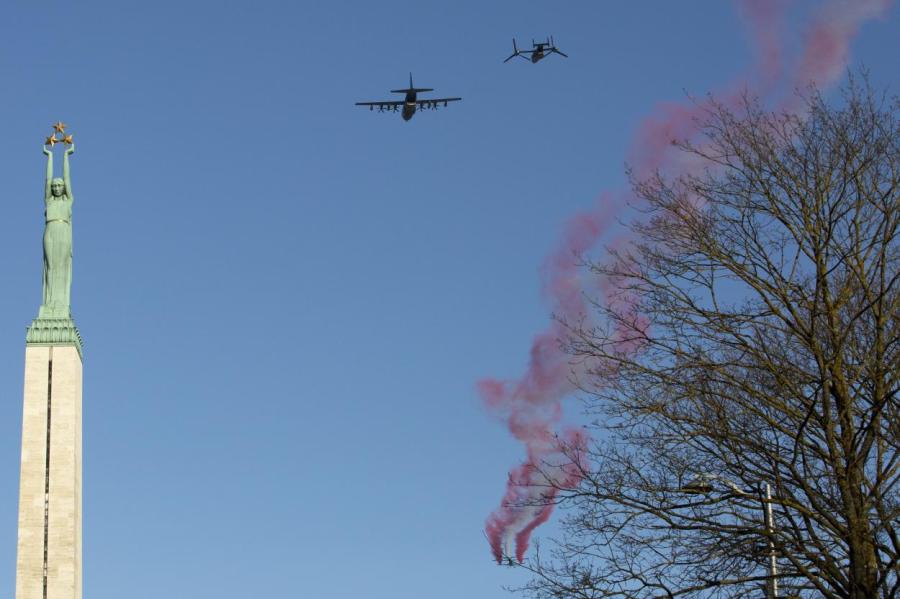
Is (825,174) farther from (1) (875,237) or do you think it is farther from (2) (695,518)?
(2) (695,518)

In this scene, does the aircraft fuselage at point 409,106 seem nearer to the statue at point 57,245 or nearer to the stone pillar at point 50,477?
the statue at point 57,245

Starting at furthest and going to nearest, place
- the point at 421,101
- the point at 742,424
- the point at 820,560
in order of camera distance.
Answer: the point at 421,101 → the point at 742,424 → the point at 820,560

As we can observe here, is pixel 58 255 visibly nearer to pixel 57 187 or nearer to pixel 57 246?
pixel 57 246

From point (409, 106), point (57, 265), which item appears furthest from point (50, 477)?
point (409, 106)

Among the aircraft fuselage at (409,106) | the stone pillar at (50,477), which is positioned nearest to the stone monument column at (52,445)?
the stone pillar at (50,477)

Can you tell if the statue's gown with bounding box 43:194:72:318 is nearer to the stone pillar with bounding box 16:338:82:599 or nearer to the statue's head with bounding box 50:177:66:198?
the statue's head with bounding box 50:177:66:198

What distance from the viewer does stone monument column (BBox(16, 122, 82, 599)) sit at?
6400 centimetres

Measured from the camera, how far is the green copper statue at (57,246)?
69.4 meters

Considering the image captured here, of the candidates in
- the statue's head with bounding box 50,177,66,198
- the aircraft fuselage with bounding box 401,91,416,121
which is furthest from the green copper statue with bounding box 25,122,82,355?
the aircraft fuselage with bounding box 401,91,416,121

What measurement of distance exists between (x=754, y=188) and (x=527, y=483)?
19.3 feet

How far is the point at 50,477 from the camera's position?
65562mm

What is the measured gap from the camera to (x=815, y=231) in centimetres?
2198

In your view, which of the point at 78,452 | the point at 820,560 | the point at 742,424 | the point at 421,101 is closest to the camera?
the point at 820,560

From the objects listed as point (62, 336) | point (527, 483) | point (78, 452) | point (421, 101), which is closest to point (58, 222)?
point (62, 336)
